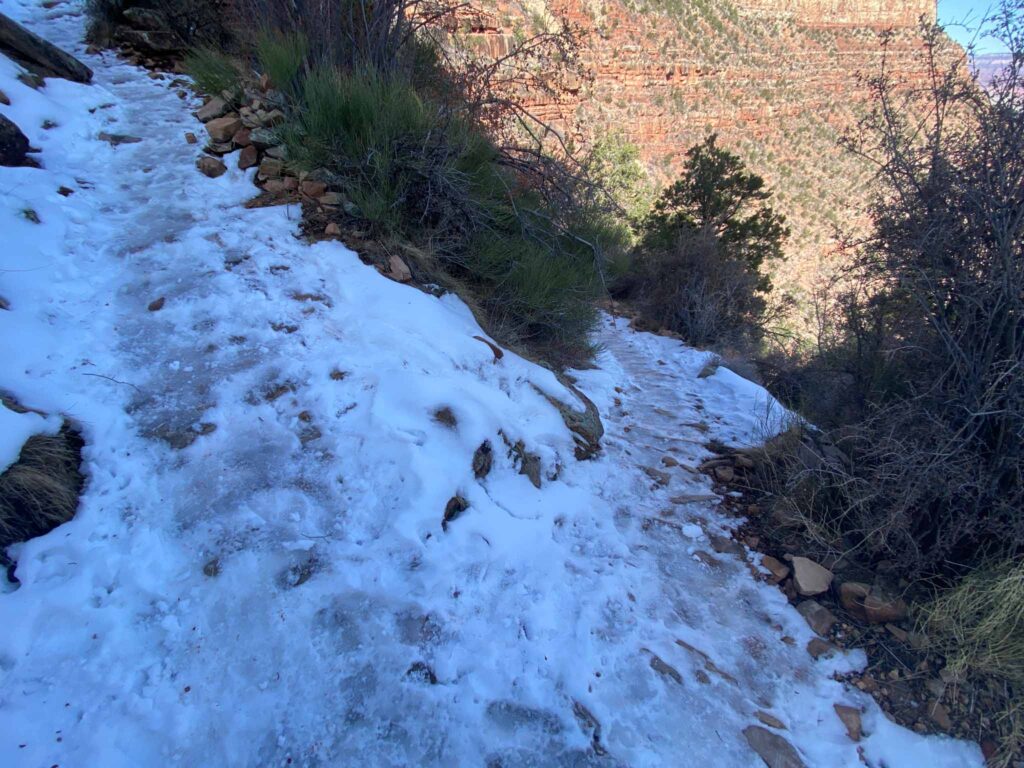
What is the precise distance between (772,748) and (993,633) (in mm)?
1046

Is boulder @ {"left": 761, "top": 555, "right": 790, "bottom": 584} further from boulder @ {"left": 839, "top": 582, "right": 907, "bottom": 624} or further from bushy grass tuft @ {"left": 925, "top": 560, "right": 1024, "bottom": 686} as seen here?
bushy grass tuft @ {"left": 925, "top": 560, "right": 1024, "bottom": 686}

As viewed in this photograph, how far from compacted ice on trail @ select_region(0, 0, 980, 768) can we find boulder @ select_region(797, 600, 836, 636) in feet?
0.43

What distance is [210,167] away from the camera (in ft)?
14.1

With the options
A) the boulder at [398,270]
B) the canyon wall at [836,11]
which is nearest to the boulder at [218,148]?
the boulder at [398,270]

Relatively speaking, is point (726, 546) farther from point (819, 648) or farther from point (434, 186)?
point (434, 186)

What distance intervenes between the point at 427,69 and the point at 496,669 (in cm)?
625

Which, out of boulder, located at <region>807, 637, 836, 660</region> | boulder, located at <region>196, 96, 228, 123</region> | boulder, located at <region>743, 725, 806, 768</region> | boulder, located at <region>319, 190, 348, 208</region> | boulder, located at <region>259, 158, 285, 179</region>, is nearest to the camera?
boulder, located at <region>743, 725, 806, 768</region>

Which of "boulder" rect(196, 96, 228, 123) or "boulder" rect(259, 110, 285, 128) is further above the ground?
"boulder" rect(259, 110, 285, 128)

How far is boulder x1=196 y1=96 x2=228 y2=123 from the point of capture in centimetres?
490

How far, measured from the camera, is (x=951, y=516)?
2441 millimetres

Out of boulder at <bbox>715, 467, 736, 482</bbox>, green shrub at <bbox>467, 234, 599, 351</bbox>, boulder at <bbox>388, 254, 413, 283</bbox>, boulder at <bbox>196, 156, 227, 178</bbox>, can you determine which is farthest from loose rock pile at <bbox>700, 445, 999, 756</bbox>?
boulder at <bbox>196, 156, 227, 178</bbox>

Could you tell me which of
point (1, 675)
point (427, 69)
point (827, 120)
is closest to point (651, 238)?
point (427, 69)

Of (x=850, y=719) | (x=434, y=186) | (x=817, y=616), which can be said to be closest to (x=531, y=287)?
(x=434, y=186)

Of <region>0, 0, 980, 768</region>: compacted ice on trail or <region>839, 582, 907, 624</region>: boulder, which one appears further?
<region>839, 582, 907, 624</region>: boulder
